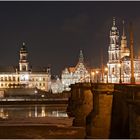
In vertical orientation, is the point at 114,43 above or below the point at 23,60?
above

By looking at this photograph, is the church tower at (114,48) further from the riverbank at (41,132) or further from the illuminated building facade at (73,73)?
the riverbank at (41,132)

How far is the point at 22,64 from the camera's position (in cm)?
15838

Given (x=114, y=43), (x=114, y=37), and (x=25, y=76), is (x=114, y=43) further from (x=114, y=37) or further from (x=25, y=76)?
(x=25, y=76)

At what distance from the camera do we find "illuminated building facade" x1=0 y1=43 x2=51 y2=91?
154825mm

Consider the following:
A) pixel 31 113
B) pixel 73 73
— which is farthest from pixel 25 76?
pixel 31 113

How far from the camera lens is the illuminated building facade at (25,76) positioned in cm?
15482

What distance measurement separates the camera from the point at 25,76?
155875 mm

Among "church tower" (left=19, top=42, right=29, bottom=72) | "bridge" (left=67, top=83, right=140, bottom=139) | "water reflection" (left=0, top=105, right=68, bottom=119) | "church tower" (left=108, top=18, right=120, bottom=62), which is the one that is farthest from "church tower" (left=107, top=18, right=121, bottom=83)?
"bridge" (left=67, top=83, right=140, bottom=139)

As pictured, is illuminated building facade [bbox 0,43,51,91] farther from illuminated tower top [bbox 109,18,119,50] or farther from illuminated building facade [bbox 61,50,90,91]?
illuminated tower top [bbox 109,18,119,50]

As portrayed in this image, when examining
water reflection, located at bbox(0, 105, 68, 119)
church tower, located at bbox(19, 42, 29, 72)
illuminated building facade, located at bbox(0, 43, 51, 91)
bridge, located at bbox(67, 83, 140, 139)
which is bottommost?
water reflection, located at bbox(0, 105, 68, 119)

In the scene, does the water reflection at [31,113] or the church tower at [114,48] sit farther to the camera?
the church tower at [114,48]

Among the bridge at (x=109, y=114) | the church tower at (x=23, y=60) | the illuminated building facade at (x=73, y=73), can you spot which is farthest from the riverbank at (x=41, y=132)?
the church tower at (x=23, y=60)

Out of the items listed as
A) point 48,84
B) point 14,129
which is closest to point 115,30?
point 48,84

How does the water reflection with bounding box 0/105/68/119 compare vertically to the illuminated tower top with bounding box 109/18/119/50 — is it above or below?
below
